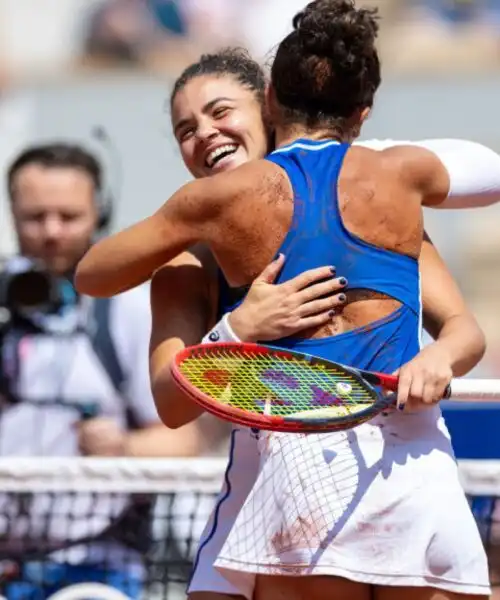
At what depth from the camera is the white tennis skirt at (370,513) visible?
271 centimetres

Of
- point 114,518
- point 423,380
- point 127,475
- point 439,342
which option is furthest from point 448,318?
point 114,518

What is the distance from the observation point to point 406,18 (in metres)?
13.5

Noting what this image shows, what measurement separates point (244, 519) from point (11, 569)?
2.03 m

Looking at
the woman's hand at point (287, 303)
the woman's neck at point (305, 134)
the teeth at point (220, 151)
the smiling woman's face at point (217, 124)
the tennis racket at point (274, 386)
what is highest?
the smiling woman's face at point (217, 124)

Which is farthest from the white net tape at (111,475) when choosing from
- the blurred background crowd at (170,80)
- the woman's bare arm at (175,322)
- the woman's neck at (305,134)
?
the blurred background crowd at (170,80)

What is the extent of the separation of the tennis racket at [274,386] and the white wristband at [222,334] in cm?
Result: 6

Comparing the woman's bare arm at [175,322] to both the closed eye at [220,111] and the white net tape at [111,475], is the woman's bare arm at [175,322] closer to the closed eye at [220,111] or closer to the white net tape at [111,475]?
the closed eye at [220,111]

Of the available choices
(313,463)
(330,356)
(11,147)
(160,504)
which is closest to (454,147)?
(330,356)

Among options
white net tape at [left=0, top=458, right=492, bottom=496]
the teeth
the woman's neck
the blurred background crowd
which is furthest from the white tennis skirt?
the blurred background crowd

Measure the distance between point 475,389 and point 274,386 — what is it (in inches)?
16.9

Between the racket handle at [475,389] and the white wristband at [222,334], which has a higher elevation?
the white wristband at [222,334]

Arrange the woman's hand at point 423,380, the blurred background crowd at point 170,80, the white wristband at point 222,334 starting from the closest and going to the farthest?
the woman's hand at point 423,380, the white wristband at point 222,334, the blurred background crowd at point 170,80

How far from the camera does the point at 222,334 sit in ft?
9.30

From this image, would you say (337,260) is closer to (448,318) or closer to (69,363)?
(448,318)
